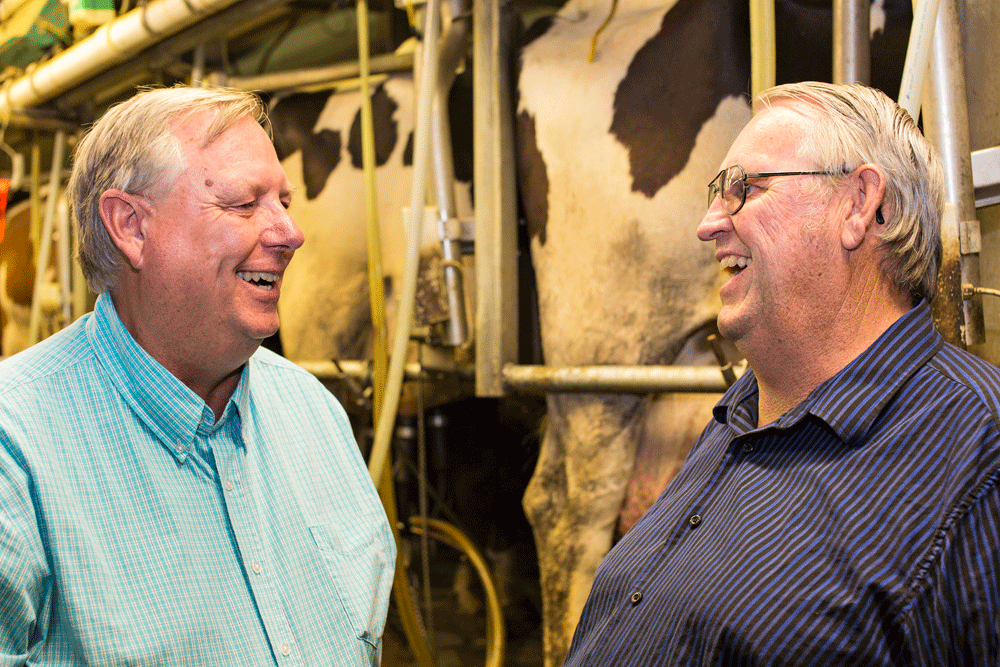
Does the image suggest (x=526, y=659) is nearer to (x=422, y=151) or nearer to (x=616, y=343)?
(x=616, y=343)

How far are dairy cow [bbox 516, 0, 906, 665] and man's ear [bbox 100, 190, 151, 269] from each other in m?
1.12

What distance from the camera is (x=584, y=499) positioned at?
6.43ft

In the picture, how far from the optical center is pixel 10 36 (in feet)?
9.46

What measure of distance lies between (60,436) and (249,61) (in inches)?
133

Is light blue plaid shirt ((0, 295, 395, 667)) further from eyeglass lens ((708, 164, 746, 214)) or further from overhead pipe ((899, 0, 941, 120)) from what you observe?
overhead pipe ((899, 0, 941, 120))

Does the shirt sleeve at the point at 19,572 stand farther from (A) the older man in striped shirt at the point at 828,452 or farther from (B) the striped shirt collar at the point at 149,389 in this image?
(A) the older man in striped shirt at the point at 828,452

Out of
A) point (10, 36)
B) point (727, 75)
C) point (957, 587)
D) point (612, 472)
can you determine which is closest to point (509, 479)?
point (612, 472)

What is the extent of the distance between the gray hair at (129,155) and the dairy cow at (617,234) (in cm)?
102

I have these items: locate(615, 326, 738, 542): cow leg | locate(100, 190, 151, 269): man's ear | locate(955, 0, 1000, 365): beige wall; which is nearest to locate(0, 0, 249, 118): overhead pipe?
locate(100, 190, 151, 269): man's ear

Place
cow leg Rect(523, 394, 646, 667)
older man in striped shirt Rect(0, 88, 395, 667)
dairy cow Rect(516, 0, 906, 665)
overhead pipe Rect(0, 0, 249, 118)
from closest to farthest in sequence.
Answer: older man in striped shirt Rect(0, 88, 395, 667) < dairy cow Rect(516, 0, 906, 665) < cow leg Rect(523, 394, 646, 667) < overhead pipe Rect(0, 0, 249, 118)

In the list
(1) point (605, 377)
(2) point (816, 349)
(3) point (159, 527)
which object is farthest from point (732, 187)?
(3) point (159, 527)

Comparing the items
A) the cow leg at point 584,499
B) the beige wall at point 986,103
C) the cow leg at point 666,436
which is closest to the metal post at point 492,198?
the cow leg at point 584,499

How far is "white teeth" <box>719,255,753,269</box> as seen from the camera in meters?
1.09

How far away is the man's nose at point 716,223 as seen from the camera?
3.65 feet
